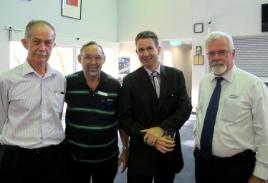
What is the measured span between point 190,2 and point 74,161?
285 inches

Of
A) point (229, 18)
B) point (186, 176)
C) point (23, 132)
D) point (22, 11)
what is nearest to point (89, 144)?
point (23, 132)

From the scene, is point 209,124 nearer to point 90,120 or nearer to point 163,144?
point 163,144

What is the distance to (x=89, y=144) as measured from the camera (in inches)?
82.1

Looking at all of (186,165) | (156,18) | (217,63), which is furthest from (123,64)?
(217,63)

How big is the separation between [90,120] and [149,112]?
44 centimetres

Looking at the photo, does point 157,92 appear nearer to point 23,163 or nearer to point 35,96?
point 35,96

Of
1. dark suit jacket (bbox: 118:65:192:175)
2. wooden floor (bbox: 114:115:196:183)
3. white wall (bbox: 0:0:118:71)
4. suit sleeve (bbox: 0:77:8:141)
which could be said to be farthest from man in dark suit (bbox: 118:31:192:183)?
white wall (bbox: 0:0:118:71)

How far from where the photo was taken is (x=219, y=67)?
1.95 metres

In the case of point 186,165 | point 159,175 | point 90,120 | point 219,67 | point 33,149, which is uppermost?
point 219,67

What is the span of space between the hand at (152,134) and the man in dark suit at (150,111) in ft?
0.04

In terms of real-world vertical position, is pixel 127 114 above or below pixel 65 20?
below

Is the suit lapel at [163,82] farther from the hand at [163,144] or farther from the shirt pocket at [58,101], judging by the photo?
the shirt pocket at [58,101]

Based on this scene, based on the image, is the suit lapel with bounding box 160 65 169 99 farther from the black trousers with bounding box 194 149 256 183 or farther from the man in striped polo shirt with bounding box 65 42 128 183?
the black trousers with bounding box 194 149 256 183

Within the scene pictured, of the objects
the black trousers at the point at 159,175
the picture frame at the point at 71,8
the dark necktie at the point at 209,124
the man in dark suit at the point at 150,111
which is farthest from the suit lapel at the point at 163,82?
the picture frame at the point at 71,8
